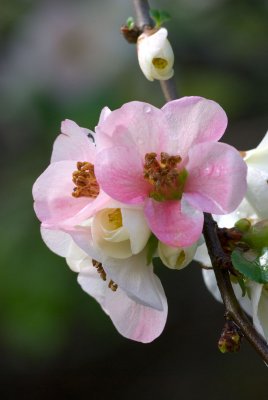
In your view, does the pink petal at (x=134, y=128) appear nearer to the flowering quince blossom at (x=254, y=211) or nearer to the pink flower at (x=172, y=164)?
the pink flower at (x=172, y=164)

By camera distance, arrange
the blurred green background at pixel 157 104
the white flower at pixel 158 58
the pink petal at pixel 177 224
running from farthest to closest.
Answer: the blurred green background at pixel 157 104, the white flower at pixel 158 58, the pink petal at pixel 177 224

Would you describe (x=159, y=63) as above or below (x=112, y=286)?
above

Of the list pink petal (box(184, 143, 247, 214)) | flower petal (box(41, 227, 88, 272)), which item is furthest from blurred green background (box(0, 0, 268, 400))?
pink petal (box(184, 143, 247, 214))

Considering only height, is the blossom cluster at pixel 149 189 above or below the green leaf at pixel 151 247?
above

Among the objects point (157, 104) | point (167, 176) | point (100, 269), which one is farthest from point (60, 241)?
point (157, 104)

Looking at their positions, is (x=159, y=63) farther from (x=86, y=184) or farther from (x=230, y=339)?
(x=230, y=339)

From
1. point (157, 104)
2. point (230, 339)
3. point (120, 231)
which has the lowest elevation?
point (157, 104)

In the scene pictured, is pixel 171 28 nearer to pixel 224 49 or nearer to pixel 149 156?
pixel 224 49

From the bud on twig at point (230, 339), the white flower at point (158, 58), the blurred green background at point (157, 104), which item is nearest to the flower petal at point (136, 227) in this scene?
the bud on twig at point (230, 339)
